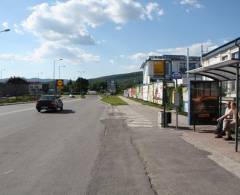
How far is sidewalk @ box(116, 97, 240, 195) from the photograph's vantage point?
7.05 meters

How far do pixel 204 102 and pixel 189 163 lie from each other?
739 centimetres

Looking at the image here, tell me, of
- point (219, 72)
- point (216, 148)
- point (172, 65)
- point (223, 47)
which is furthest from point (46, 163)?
point (172, 65)

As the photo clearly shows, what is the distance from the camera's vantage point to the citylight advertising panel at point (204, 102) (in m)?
16.3

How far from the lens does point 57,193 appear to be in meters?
6.51

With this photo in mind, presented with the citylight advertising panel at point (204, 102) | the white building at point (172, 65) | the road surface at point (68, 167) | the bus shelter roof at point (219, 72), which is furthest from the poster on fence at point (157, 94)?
the road surface at point (68, 167)

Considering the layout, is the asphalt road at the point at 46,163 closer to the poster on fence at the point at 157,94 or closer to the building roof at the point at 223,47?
the building roof at the point at 223,47

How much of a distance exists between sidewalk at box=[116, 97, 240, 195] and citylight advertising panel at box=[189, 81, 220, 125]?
1.44 meters

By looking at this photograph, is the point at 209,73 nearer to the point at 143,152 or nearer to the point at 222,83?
the point at 222,83

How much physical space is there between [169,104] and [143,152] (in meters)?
26.6

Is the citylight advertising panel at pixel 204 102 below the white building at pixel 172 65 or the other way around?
below

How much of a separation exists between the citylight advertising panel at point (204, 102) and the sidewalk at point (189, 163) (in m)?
1.44

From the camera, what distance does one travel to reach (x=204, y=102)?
53.6ft

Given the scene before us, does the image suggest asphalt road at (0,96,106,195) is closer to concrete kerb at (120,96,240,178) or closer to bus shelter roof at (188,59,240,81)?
concrete kerb at (120,96,240,178)

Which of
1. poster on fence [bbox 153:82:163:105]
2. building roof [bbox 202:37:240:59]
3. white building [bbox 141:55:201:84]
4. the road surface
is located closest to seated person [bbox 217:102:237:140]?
the road surface
